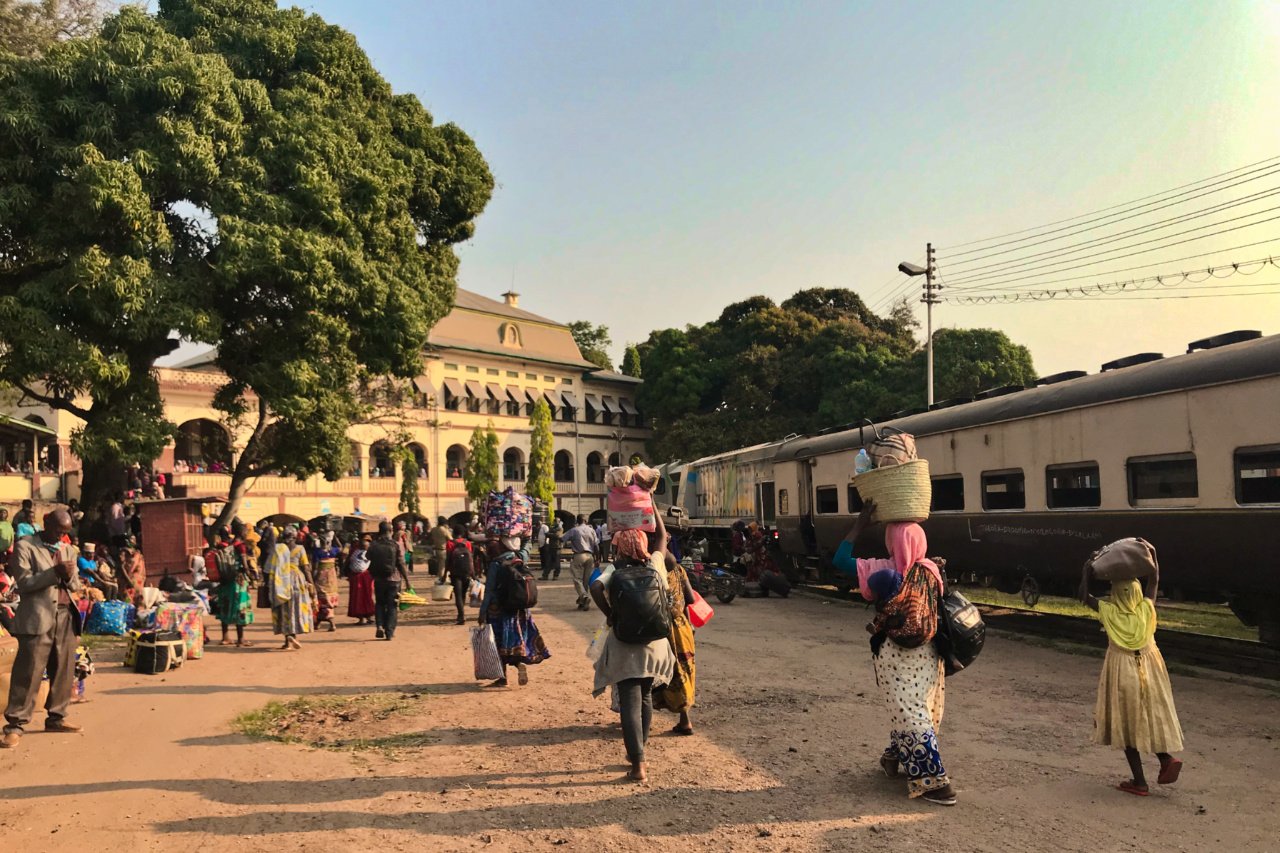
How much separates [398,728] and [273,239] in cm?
1137

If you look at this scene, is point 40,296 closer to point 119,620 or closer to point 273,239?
point 273,239

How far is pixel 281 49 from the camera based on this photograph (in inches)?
733

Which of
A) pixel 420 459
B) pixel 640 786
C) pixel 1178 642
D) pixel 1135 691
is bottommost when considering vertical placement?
pixel 1178 642

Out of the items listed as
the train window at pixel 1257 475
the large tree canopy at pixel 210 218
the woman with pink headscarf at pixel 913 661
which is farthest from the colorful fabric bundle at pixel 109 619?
the train window at pixel 1257 475

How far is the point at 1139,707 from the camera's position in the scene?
5.33m

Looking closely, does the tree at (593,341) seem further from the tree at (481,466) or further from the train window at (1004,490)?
the train window at (1004,490)

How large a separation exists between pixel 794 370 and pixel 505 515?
3907cm

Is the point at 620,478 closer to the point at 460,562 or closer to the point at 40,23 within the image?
the point at 460,562

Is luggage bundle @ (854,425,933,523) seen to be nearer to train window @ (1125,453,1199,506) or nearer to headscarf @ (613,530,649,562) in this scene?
headscarf @ (613,530,649,562)

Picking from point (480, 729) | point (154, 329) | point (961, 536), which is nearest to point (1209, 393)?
point (961, 536)

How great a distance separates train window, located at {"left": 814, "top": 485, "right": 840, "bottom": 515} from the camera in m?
18.0

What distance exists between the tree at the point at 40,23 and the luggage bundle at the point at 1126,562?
59.7 ft

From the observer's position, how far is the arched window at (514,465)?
50188mm

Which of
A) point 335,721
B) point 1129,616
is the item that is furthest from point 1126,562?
point 335,721
